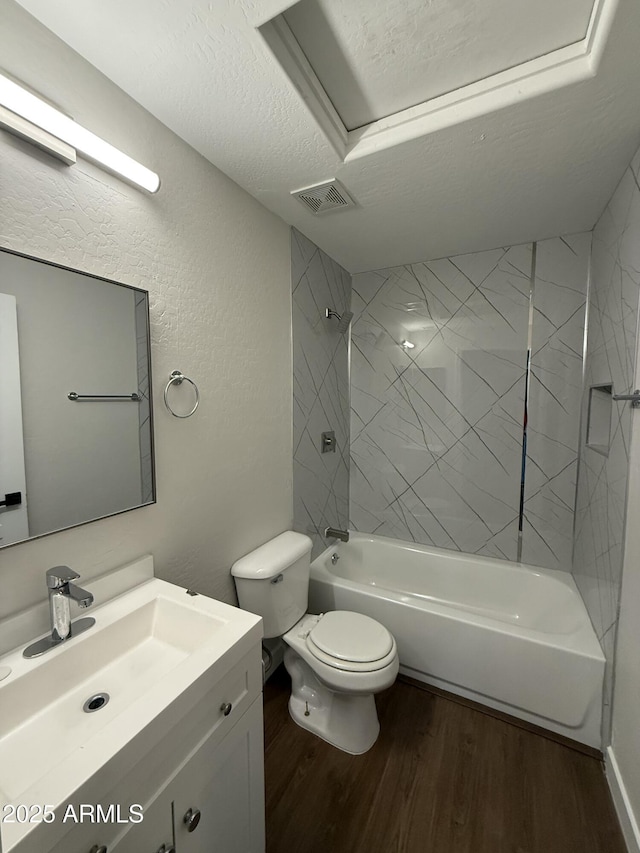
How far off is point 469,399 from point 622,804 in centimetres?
185

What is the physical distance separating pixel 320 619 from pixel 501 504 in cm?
136

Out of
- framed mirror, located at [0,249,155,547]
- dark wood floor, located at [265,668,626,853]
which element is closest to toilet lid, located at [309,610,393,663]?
dark wood floor, located at [265,668,626,853]

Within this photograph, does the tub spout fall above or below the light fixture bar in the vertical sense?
below

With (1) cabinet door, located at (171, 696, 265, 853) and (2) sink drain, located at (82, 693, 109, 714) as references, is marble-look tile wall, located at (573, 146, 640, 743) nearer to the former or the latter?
(1) cabinet door, located at (171, 696, 265, 853)

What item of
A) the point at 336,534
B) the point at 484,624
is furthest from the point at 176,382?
the point at 484,624

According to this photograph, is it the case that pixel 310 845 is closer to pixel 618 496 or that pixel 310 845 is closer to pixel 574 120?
pixel 618 496

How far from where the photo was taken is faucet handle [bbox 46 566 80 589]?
865 millimetres

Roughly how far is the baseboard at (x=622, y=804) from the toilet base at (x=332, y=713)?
34.1 inches

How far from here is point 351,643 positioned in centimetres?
154

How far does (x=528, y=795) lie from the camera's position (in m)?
1.34

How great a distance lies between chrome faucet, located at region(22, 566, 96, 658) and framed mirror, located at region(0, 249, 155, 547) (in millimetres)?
130

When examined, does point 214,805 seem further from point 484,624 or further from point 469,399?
point 469,399

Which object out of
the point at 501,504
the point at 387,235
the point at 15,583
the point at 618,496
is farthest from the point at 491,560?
the point at 15,583

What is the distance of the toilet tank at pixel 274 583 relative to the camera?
5.07 ft
